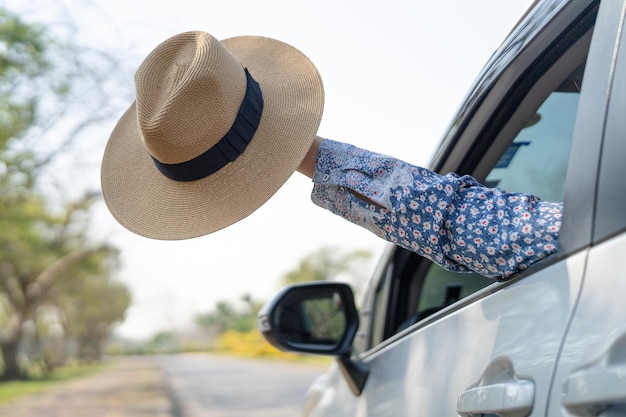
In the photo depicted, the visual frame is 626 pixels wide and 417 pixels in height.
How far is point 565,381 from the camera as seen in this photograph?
3.38 feet

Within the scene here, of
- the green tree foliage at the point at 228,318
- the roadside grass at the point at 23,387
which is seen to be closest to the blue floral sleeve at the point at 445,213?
the roadside grass at the point at 23,387

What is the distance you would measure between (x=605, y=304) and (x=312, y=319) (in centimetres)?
147

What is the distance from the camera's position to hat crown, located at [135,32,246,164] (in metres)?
1.67

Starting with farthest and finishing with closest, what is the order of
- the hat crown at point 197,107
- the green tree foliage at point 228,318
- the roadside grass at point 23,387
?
the green tree foliage at point 228,318
the roadside grass at point 23,387
the hat crown at point 197,107

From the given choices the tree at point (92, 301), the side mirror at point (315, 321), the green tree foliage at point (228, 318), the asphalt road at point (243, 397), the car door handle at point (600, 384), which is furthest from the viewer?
the green tree foliage at point (228, 318)

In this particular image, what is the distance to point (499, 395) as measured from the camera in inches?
46.5

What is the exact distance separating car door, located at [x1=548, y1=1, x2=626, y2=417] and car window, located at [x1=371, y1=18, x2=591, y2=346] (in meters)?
0.44

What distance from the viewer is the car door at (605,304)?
95cm

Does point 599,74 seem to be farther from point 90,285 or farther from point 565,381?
point 90,285

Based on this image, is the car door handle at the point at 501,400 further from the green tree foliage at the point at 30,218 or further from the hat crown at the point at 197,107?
the green tree foliage at the point at 30,218

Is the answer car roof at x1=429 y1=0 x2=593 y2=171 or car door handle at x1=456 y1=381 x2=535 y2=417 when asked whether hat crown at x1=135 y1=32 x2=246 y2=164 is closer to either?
car roof at x1=429 y1=0 x2=593 y2=171

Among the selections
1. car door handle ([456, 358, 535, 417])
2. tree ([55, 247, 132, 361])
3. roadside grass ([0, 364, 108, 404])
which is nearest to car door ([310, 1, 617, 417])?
car door handle ([456, 358, 535, 417])

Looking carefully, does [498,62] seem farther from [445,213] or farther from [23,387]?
[23,387]

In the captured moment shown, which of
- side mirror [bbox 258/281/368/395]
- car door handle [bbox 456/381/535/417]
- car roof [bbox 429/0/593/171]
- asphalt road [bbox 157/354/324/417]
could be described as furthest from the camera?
asphalt road [bbox 157/354/324/417]
